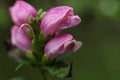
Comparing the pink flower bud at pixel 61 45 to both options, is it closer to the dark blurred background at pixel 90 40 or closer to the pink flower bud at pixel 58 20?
the pink flower bud at pixel 58 20

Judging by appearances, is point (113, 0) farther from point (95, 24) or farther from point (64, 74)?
point (64, 74)

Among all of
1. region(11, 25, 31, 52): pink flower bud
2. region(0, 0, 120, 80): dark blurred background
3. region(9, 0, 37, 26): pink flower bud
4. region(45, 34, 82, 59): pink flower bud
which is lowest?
region(0, 0, 120, 80): dark blurred background

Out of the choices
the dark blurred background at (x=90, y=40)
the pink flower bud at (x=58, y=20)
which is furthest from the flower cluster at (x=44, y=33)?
the dark blurred background at (x=90, y=40)

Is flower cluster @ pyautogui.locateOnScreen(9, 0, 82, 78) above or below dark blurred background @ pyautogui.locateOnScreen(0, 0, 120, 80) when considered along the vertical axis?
above

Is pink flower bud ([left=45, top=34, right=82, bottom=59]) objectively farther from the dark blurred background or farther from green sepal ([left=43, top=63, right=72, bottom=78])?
the dark blurred background

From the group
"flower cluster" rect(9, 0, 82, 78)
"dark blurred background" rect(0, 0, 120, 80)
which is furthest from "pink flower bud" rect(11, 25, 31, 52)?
"dark blurred background" rect(0, 0, 120, 80)
